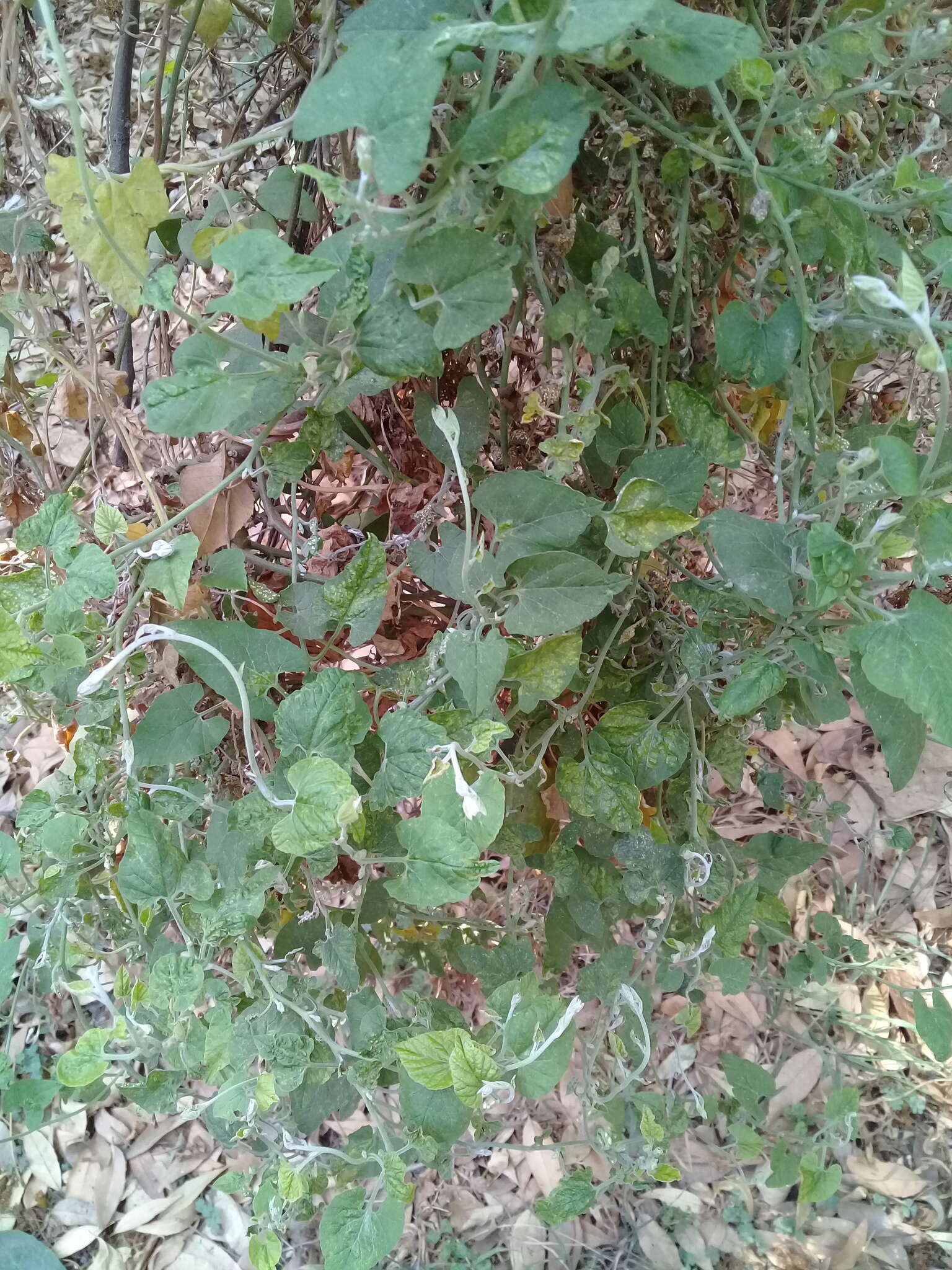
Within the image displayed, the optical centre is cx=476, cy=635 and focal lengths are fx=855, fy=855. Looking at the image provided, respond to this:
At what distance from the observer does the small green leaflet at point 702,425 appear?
1.82ft

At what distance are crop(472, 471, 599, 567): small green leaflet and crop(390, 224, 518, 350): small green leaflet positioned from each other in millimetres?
113

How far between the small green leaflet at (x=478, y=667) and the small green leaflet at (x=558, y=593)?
31mm

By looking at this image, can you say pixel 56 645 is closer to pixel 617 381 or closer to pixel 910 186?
pixel 617 381

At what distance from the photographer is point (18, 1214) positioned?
45.8 inches

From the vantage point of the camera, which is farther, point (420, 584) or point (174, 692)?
point (420, 584)

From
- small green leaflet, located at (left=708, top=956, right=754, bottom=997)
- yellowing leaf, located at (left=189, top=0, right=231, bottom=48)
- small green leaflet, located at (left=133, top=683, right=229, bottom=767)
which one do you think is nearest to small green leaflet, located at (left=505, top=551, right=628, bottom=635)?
small green leaflet, located at (left=133, top=683, right=229, bottom=767)

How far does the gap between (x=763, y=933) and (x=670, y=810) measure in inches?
6.1

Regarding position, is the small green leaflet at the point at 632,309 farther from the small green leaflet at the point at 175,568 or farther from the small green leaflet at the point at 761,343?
the small green leaflet at the point at 175,568

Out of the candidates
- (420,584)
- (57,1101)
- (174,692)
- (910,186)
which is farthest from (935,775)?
(57,1101)

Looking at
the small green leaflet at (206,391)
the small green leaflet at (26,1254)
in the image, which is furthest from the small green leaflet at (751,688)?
the small green leaflet at (26,1254)

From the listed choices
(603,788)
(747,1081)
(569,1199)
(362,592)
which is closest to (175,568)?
(362,592)

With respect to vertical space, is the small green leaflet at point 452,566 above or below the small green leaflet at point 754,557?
above

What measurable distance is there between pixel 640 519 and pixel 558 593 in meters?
0.06

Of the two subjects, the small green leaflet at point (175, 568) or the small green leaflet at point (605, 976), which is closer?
the small green leaflet at point (175, 568)
